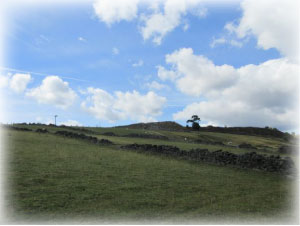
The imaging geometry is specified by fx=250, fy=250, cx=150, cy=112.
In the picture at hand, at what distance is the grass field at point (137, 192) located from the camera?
29.8 feet

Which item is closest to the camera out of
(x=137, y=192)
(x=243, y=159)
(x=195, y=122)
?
(x=137, y=192)

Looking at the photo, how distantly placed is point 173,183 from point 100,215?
5.84 metres

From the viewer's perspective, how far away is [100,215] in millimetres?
8859

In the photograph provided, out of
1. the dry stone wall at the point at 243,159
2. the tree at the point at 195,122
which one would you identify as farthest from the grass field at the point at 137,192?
the tree at the point at 195,122

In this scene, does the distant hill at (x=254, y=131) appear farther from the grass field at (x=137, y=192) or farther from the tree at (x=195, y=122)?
A: the grass field at (x=137, y=192)

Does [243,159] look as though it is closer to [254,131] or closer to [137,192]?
[137,192]

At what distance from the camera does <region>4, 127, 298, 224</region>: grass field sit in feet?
29.8

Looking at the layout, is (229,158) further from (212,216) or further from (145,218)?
(145,218)

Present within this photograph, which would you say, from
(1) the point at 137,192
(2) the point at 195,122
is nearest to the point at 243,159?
(1) the point at 137,192

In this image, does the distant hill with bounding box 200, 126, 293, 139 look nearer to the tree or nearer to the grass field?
the tree

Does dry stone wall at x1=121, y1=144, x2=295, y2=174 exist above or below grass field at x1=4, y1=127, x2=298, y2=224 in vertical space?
above

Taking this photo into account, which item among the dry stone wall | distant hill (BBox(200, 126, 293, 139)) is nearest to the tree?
distant hill (BBox(200, 126, 293, 139))

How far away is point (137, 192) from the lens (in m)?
11.8

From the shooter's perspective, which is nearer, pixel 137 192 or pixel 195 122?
pixel 137 192
